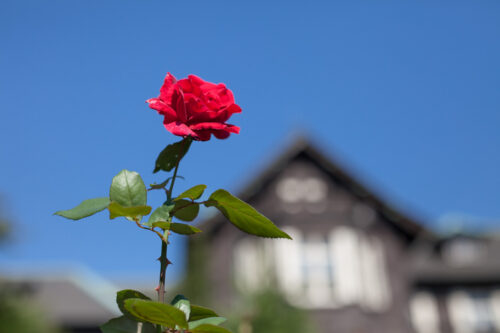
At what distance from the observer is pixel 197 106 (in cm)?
95

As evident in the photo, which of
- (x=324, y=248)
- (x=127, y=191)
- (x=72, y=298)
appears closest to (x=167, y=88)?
(x=127, y=191)

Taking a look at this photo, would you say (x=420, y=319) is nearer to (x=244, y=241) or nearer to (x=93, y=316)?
(x=244, y=241)

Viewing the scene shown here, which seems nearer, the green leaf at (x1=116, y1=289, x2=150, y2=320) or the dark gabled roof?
the green leaf at (x1=116, y1=289, x2=150, y2=320)

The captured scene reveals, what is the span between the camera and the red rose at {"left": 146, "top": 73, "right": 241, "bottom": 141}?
933mm

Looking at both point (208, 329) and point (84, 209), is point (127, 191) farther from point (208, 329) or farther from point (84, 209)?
point (208, 329)

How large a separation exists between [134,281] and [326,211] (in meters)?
22.4

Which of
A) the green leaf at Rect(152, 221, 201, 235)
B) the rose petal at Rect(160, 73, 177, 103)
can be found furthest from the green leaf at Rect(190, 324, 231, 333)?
the rose petal at Rect(160, 73, 177, 103)

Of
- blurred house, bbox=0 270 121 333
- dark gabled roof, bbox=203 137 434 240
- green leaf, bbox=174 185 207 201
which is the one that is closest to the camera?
green leaf, bbox=174 185 207 201

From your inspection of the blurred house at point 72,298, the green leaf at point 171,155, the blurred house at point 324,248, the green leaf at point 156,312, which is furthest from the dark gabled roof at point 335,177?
the green leaf at point 156,312

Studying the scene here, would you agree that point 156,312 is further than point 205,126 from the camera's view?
No

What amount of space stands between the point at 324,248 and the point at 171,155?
1413 centimetres

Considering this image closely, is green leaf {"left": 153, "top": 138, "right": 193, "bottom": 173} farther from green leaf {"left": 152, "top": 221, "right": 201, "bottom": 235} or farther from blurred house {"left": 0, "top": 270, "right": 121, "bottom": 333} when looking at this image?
blurred house {"left": 0, "top": 270, "right": 121, "bottom": 333}

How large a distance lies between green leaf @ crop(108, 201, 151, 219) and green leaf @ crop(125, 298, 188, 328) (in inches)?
5.4

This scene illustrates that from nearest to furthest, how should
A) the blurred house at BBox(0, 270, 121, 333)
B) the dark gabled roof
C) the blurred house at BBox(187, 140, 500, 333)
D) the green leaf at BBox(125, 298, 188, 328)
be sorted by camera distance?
the green leaf at BBox(125, 298, 188, 328) → the blurred house at BBox(187, 140, 500, 333) → the dark gabled roof → the blurred house at BBox(0, 270, 121, 333)
